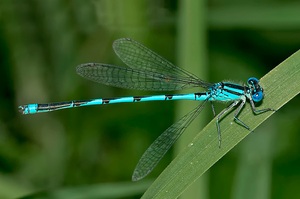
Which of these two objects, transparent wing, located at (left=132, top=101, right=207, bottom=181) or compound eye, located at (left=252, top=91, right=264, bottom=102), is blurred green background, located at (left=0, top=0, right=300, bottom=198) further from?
compound eye, located at (left=252, top=91, right=264, bottom=102)

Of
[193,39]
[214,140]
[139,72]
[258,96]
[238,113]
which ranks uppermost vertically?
[139,72]

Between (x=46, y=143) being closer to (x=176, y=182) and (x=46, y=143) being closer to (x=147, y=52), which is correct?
(x=147, y=52)

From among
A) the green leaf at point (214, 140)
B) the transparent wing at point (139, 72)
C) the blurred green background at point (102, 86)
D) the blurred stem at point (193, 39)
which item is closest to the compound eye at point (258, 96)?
the green leaf at point (214, 140)

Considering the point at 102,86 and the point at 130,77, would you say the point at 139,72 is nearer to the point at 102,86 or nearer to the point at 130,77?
the point at 130,77

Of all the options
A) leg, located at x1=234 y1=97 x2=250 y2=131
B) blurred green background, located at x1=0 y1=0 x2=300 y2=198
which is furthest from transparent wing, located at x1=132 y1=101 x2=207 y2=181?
blurred green background, located at x1=0 y1=0 x2=300 y2=198

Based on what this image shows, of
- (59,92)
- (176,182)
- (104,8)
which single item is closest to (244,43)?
(104,8)

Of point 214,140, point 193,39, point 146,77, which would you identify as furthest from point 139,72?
point 214,140
